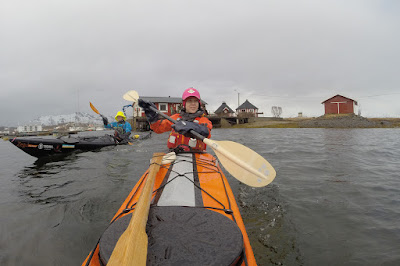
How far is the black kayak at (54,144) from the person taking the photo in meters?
7.81

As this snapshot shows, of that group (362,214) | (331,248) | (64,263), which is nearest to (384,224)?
(362,214)

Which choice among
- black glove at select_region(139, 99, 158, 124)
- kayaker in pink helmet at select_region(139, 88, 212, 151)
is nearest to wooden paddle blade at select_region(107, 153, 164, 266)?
kayaker in pink helmet at select_region(139, 88, 212, 151)

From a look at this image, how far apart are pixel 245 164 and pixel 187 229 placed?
1.76 metres

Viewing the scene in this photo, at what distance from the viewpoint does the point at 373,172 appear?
21.0 feet

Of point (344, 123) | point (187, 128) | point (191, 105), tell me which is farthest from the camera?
point (344, 123)

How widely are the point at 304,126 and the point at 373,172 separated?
2717cm

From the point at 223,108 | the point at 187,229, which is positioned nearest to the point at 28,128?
the point at 223,108

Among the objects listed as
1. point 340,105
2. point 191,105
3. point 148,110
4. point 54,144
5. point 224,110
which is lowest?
point 54,144

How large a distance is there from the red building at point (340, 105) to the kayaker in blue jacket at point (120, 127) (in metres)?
37.1

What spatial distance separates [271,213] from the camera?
3857mm

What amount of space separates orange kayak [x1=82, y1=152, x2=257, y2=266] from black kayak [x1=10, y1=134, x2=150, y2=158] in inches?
303

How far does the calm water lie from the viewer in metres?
2.76

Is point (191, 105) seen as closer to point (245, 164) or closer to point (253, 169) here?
point (245, 164)

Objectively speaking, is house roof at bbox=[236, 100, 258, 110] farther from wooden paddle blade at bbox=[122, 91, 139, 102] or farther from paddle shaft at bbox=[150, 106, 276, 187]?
paddle shaft at bbox=[150, 106, 276, 187]
